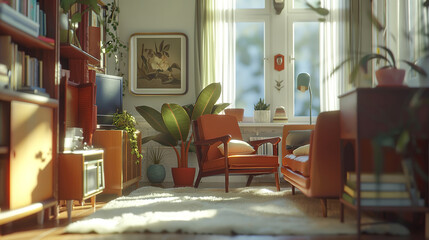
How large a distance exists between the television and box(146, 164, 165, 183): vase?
3.41 ft

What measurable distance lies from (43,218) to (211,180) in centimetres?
313

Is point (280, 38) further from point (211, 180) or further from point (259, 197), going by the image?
point (259, 197)

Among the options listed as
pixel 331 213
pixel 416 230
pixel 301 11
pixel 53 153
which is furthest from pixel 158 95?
pixel 416 230

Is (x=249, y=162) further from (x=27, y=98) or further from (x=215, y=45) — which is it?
(x=27, y=98)

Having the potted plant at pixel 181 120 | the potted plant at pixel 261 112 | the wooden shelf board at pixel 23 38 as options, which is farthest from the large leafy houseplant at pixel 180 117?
the wooden shelf board at pixel 23 38

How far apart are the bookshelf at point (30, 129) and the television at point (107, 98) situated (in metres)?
1.25

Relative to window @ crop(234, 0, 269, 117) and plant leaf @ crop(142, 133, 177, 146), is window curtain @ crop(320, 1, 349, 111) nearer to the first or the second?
→ window @ crop(234, 0, 269, 117)

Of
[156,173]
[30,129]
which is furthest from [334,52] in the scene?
[30,129]

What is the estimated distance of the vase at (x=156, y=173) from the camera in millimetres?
5535

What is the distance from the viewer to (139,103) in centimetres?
607

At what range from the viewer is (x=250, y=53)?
20.0 feet

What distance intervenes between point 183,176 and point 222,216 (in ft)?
8.10

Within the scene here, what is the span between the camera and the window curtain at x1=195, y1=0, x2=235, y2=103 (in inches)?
232

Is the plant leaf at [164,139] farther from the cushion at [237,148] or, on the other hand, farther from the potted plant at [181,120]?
the cushion at [237,148]
